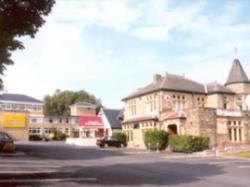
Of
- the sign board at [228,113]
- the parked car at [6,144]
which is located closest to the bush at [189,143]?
the sign board at [228,113]

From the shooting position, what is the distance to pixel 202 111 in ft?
146

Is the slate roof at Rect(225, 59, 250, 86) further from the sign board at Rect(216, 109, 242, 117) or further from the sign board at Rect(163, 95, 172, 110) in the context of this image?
the sign board at Rect(163, 95, 172, 110)

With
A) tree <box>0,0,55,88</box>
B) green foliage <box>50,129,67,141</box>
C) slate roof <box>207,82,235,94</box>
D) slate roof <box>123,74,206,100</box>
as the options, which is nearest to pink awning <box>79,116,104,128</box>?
slate roof <box>123,74,206,100</box>

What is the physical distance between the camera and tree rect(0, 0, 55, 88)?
15680mm

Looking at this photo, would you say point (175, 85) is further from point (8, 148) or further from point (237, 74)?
point (8, 148)

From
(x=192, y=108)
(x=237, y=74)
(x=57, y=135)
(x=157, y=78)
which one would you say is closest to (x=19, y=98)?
(x=57, y=135)

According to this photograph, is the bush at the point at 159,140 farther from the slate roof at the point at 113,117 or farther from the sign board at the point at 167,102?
the slate roof at the point at 113,117

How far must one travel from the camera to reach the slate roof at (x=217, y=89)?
5437cm

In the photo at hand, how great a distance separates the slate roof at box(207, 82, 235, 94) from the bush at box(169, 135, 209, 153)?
1345cm

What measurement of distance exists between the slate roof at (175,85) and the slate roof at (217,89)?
0.88 metres

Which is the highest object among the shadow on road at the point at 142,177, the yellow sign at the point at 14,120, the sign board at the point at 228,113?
the yellow sign at the point at 14,120

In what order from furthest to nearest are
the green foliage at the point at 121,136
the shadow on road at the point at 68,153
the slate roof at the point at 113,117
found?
the slate roof at the point at 113,117
the green foliage at the point at 121,136
the shadow on road at the point at 68,153

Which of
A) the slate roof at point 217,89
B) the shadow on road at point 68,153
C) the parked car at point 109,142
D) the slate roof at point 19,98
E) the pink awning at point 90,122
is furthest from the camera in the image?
the slate roof at point 19,98

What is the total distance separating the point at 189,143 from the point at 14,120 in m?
53.5
